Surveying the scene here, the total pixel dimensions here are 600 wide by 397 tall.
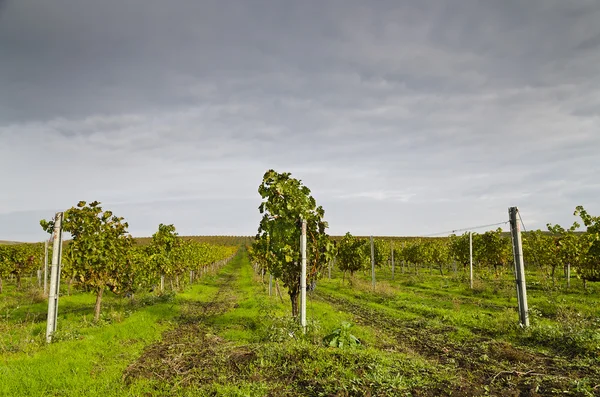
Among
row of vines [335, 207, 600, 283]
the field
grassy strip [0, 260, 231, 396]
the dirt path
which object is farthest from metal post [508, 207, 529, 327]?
grassy strip [0, 260, 231, 396]

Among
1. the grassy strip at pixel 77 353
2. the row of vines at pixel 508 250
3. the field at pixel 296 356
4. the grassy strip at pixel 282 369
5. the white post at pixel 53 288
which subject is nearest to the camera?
the grassy strip at pixel 282 369

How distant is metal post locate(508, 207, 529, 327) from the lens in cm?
1217

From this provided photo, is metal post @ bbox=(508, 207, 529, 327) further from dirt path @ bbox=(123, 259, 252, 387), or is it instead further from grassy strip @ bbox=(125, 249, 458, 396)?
dirt path @ bbox=(123, 259, 252, 387)

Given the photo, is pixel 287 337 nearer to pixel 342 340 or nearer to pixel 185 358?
pixel 342 340

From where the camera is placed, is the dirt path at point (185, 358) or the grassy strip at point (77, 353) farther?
the dirt path at point (185, 358)

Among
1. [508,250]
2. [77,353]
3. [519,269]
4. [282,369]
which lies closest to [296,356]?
[282,369]

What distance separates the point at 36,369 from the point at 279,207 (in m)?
7.78

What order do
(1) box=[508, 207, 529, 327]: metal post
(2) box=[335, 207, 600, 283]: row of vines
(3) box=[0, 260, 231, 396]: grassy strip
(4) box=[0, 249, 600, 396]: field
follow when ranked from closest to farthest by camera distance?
(4) box=[0, 249, 600, 396]: field
(3) box=[0, 260, 231, 396]: grassy strip
(1) box=[508, 207, 529, 327]: metal post
(2) box=[335, 207, 600, 283]: row of vines

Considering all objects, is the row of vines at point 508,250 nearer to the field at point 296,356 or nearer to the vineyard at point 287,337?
the vineyard at point 287,337

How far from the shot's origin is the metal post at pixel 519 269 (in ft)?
39.9

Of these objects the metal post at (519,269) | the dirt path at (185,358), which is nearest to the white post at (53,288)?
the dirt path at (185,358)

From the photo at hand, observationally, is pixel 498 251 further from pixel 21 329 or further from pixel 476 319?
pixel 21 329

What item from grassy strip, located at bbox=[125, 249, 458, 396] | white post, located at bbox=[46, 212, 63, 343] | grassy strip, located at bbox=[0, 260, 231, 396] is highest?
white post, located at bbox=[46, 212, 63, 343]

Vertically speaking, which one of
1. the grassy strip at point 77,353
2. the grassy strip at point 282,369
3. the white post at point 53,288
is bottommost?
the grassy strip at point 77,353
